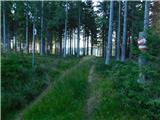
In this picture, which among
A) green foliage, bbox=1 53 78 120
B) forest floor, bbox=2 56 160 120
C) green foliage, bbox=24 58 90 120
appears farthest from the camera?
green foliage, bbox=1 53 78 120

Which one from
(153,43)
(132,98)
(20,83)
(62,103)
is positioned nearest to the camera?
(153,43)

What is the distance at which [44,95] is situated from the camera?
707 inches

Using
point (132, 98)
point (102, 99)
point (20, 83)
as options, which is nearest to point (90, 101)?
point (102, 99)

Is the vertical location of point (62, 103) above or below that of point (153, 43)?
below

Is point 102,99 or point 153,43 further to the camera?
point 102,99

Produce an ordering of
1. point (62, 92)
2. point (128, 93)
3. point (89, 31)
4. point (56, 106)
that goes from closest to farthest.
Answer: point (128, 93), point (56, 106), point (62, 92), point (89, 31)

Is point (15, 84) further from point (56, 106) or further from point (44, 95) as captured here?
point (56, 106)

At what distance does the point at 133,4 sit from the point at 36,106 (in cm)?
2712

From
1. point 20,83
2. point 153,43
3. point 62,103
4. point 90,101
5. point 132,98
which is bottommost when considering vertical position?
point 62,103

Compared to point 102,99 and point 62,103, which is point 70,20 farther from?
point 102,99

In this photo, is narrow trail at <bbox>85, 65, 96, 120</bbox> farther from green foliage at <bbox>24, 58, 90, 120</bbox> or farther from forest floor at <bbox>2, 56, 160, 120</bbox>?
green foliage at <bbox>24, 58, 90, 120</bbox>

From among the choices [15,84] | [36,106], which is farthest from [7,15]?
[36,106]

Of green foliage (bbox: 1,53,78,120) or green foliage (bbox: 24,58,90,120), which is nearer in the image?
green foliage (bbox: 24,58,90,120)

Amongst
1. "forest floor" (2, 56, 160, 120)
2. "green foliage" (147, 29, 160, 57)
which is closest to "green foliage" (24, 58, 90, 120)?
"forest floor" (2, 56, 160, 120)
